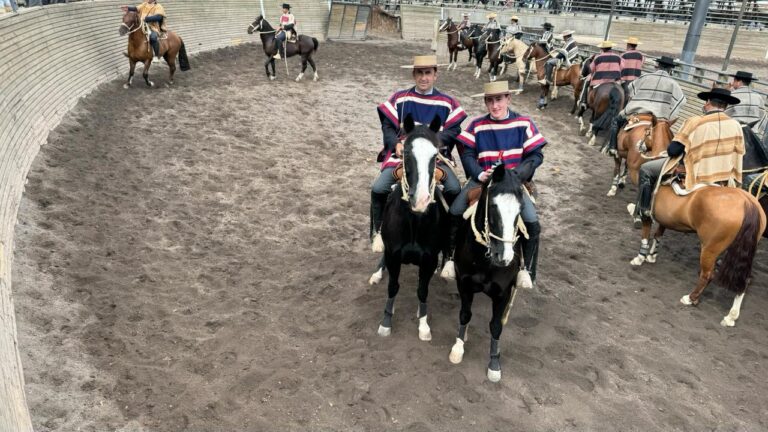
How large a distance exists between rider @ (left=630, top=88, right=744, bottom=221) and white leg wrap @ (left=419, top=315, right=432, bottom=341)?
4027 mm

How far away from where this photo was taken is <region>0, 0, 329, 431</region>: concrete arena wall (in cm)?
435

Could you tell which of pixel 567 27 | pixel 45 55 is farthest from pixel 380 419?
pixel 567 27

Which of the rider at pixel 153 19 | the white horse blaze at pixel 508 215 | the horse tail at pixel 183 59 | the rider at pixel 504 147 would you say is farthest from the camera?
the horse tail at pixel 183 59

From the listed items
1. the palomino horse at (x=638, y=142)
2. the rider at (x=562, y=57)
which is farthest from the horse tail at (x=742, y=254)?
the rider at (x=562, y=57)

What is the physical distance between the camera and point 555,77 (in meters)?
16.2

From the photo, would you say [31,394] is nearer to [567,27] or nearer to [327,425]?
[327,425]

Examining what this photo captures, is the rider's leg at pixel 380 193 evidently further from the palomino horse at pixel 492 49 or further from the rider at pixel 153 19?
the palomino horse at pixel 492 49

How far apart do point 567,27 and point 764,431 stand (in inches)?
1261

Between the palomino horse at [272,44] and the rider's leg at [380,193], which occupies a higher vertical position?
the palomino horse at [272,44]

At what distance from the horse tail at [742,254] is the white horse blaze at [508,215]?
3.75m

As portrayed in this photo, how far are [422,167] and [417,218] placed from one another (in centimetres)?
78

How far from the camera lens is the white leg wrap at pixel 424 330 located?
18.3 ft

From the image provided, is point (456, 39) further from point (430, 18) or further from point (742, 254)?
point (742, 254)

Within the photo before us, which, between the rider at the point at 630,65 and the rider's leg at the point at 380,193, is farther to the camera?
the rider at the point at 630,65
